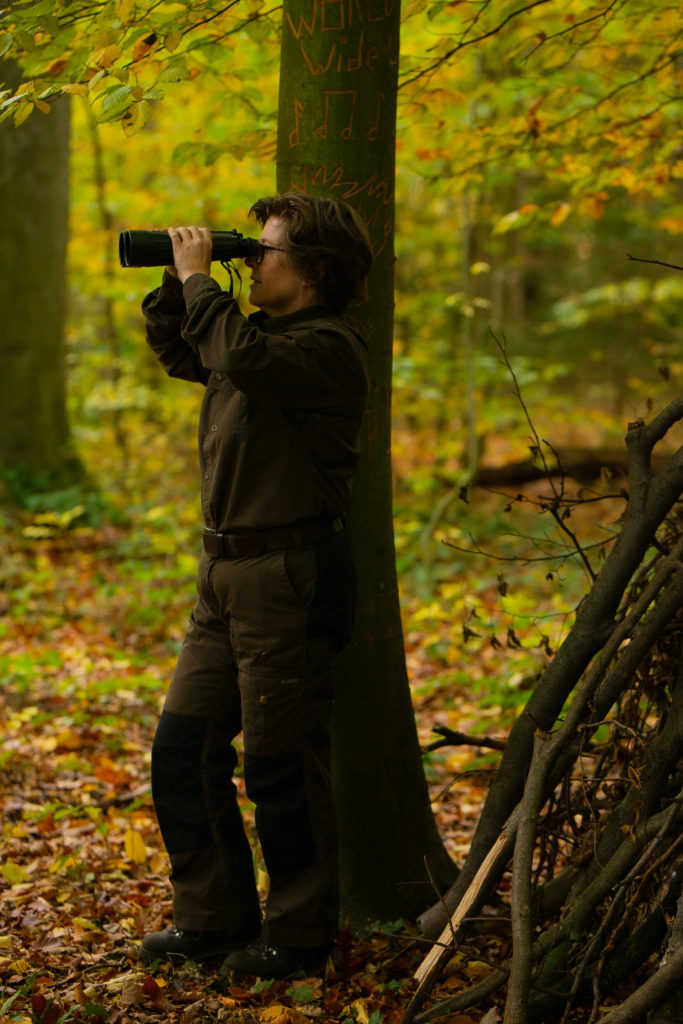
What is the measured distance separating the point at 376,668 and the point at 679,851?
1.05 meters

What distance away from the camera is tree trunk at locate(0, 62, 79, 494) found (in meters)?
8.69

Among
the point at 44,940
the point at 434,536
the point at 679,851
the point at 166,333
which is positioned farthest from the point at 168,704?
the point at 434,536

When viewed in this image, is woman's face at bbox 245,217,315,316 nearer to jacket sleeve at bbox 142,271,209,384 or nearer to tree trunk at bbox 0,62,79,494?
jacket sleeve at bbox 142,271,209,384

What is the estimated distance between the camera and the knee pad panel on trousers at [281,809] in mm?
2707

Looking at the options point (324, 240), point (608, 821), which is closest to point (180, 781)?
point (608, 821)

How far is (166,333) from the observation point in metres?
2.82

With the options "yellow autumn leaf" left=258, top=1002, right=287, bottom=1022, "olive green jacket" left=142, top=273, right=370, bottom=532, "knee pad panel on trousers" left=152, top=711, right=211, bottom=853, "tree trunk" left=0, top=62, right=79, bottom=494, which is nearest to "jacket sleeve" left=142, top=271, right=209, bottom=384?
"olive green jacket" left=142, top=273, right=370, bottom=532

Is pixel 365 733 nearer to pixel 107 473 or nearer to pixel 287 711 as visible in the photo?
pixel 287 711

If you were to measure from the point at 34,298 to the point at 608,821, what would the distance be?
774cm

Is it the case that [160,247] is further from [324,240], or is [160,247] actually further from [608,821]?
[608,821]

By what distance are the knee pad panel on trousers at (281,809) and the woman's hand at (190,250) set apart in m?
1.35

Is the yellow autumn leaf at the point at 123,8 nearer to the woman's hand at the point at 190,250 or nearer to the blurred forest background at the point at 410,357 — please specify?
the blurred forest background at the point at 410,357

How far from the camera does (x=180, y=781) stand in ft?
9.37

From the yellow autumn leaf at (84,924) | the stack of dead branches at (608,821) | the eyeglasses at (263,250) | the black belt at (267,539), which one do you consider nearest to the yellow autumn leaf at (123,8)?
the eyeglasses at (263,250)
